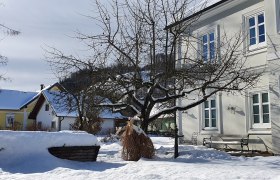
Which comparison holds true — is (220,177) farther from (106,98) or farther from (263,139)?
(263,139)

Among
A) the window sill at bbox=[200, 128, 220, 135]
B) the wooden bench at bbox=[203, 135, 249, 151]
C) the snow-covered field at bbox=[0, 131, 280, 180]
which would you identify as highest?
the window sill at bbox=[200, 128, 220, 135]

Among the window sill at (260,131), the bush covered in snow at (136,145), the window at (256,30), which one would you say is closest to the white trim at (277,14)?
the window at (256,30)

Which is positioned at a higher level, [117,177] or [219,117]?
[219,117]

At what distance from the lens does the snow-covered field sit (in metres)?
9.27

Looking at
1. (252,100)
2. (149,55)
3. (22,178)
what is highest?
(149,55)

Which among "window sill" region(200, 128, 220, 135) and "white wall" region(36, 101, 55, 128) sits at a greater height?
"white wall" region(36, 101, 55, 128)

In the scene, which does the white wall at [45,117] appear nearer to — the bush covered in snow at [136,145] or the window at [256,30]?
the window at [256,30]

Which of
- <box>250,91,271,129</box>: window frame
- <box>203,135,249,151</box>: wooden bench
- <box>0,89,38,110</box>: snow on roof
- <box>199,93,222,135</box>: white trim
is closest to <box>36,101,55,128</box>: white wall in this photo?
<box>0,89,38,110</box>: snow on roof

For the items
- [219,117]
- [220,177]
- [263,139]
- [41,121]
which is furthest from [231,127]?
[41,121]

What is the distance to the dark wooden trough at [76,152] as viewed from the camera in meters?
12.9

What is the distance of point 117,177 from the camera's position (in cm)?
958

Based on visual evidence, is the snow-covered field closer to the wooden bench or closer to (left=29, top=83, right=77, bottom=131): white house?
the wooden bench

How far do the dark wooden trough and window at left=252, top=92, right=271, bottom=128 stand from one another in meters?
7.73

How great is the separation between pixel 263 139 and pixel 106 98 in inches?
274
